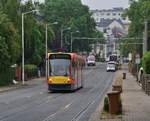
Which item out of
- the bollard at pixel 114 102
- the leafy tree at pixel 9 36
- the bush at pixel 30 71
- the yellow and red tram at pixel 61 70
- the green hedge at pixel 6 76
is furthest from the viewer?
the bush at pixel 30 71

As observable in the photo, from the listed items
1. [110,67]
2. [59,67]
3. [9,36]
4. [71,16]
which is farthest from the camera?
[71,16]

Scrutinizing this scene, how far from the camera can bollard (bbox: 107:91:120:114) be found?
2741 centimetres

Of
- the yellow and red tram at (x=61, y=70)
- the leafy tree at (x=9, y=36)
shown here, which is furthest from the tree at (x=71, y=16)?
the yellow and red tram at (x=61, y=70)

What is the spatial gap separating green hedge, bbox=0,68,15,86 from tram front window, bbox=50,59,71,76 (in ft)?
63.1

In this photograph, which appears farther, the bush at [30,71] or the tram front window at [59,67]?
the bush at [30,71]

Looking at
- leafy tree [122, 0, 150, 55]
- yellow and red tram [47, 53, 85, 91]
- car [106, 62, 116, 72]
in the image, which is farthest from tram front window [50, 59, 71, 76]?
car [106, 62, 116, 72]

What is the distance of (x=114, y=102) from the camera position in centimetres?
2745

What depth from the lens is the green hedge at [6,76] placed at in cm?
7225

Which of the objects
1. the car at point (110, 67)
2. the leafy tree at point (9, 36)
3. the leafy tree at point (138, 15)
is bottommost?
the car at point (110, 67)

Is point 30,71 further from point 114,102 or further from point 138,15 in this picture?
point 114,102

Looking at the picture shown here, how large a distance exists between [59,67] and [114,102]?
25.9m

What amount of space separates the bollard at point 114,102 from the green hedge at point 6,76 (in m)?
44.3

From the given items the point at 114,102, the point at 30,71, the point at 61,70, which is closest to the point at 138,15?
the point at 30,71

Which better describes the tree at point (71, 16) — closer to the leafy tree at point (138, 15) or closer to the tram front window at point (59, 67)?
the leafy tree at point (138, 15)
